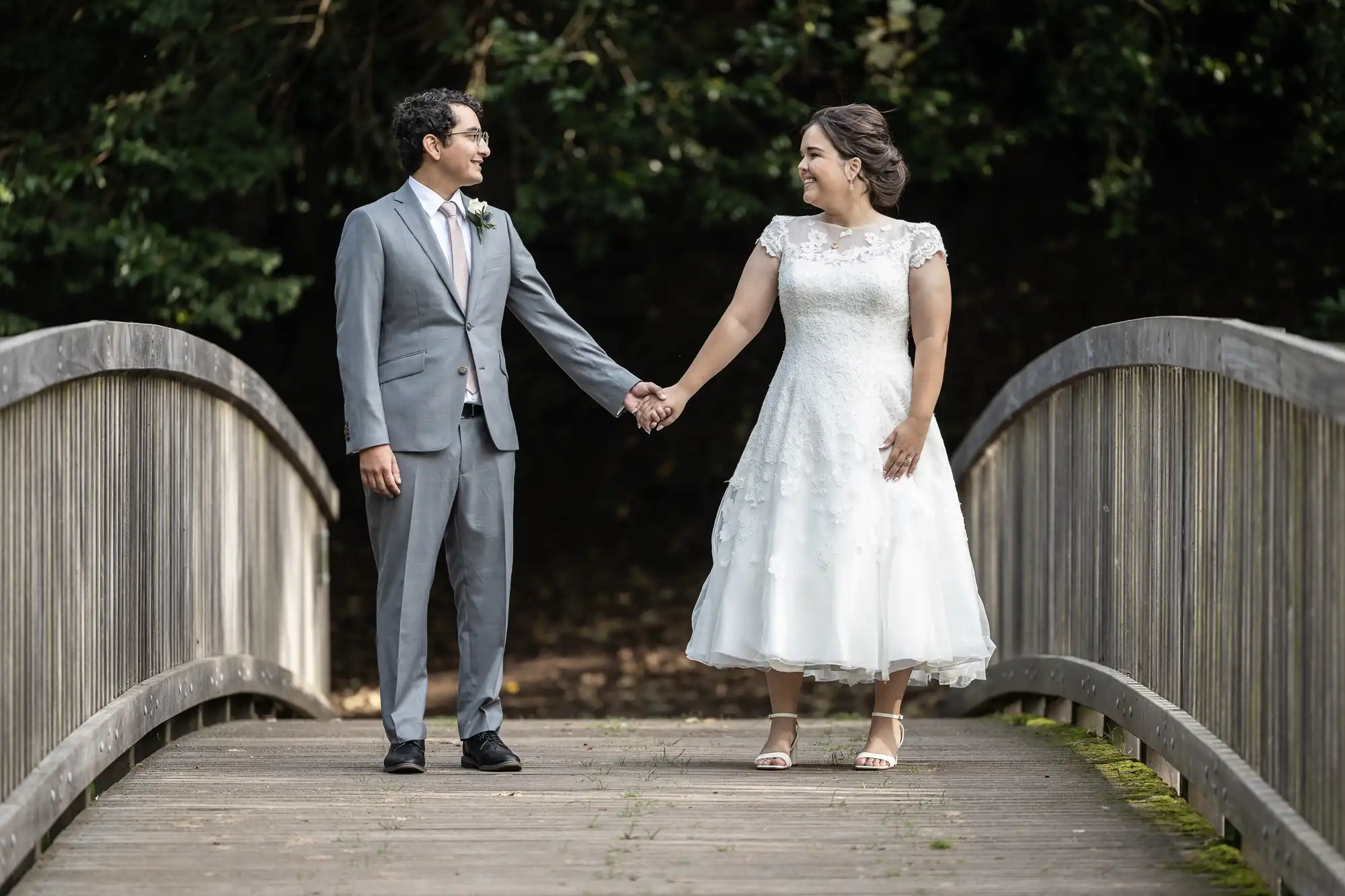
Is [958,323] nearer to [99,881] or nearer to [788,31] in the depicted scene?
[788,31]

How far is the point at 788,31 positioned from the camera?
11.4 meters

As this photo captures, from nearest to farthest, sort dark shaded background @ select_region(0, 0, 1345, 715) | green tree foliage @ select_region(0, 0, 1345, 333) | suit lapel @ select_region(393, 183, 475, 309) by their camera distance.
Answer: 1. suit lapel @ select_region(393, 183, 475, 309)
2. green tree foliage @ select_region(0, 0, 1345, 333)
3. dark shaded background @ select_region(0, 0, 1345, 715)

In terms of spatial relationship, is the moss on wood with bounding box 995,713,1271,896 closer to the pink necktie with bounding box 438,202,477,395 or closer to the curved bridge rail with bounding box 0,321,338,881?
the pink necktie with bounding box 438,202,477,395

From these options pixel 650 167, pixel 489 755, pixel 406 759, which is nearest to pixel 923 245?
pixel 489 755

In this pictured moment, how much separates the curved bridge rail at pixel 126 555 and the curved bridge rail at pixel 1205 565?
2.50 metres

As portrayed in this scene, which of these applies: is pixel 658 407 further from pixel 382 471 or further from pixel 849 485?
pixel 382 471

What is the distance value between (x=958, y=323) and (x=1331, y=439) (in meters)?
11.5

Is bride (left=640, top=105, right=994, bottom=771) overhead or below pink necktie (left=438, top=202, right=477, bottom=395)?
below

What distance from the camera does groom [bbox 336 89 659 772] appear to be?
17.1ft

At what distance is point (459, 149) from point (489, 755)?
172 centimetres

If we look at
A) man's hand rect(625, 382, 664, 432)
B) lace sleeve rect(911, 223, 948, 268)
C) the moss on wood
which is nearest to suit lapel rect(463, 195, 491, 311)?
man's hand rect(625, 382, 664, 432)

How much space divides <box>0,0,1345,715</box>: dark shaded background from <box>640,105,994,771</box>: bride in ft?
17.2

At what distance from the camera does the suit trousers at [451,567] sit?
5250 millimetres

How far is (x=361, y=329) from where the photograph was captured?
5164 mm
